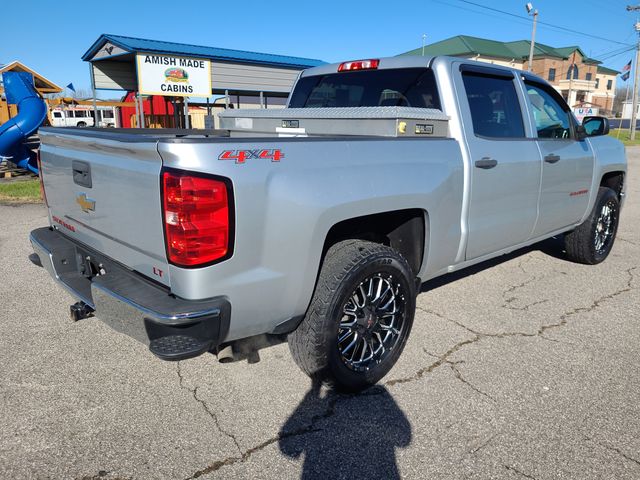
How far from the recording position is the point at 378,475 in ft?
7.79

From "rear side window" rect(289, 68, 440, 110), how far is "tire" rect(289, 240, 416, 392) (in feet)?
4.67

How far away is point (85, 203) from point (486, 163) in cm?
266

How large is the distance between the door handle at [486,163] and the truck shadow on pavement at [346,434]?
5.53 ft

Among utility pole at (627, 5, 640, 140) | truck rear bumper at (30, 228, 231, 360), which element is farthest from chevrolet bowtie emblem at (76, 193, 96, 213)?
utility pole at (627, 5, 640, 140)

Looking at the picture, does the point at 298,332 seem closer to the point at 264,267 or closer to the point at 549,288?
the point at 264,267

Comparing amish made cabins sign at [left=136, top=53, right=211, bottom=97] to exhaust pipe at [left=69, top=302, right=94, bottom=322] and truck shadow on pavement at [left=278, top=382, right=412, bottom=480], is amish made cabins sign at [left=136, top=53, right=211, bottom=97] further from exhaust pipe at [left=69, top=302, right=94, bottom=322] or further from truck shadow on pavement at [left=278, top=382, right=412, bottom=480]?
truck shadow on pavement at [left=278, top=382, right=412, bottom=480]

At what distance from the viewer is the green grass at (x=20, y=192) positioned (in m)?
9.44

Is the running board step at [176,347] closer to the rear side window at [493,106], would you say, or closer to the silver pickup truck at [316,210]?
the silver pickup truck at [316,210]

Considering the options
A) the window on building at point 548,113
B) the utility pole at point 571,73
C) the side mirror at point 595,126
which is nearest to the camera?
the window on building at point 548,113

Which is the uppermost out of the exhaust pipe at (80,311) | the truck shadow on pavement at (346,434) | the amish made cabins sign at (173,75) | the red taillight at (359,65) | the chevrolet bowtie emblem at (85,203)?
the amish made cabins sign at (173,75)

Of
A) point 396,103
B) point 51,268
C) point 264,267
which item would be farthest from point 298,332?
point 396,103

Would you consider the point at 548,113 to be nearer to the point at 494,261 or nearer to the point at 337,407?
the point at 494,261

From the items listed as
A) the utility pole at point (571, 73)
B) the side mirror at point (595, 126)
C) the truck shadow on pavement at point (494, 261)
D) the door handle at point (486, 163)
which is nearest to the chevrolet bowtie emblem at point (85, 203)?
the door handle at point (486, 163)

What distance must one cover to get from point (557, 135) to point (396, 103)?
1.77 metres
